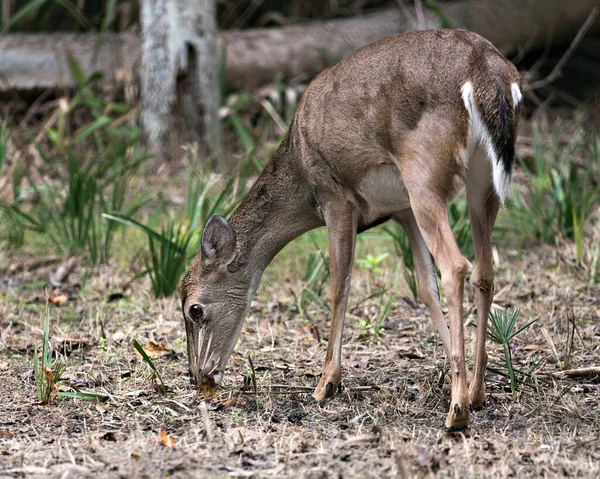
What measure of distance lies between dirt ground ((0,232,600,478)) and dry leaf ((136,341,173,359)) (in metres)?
0.06

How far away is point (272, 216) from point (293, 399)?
1.02 meters

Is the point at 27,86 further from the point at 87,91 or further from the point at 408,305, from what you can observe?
the point at 408,305

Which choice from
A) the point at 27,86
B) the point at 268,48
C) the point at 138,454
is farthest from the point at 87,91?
the point at 138,454

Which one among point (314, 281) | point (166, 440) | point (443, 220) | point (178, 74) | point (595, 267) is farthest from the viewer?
point (178, 74)

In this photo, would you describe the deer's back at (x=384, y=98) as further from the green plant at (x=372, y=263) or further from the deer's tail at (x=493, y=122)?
the green plant at (x=372, y=263)

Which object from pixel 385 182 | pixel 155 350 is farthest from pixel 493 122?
pixel 155 350

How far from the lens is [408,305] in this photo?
5902 millimetres

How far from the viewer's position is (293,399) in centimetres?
434

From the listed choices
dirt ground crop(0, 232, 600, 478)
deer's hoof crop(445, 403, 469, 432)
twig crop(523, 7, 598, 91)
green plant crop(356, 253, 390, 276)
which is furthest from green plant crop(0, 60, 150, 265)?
twig crop(523, 7, 598, 91)

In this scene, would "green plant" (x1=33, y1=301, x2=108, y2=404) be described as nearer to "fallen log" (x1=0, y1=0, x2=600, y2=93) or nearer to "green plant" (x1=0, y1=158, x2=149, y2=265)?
"green plant" (x1=0, y1=158, x2=149, y2=265)

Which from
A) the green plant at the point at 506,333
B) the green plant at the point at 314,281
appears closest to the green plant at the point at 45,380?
the green plant at the point at 314,281

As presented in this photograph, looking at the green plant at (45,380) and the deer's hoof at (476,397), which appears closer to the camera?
the deer's hoof at (476,397)

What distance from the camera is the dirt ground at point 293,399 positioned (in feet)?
11.0

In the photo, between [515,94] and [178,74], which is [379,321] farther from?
[178,74]
